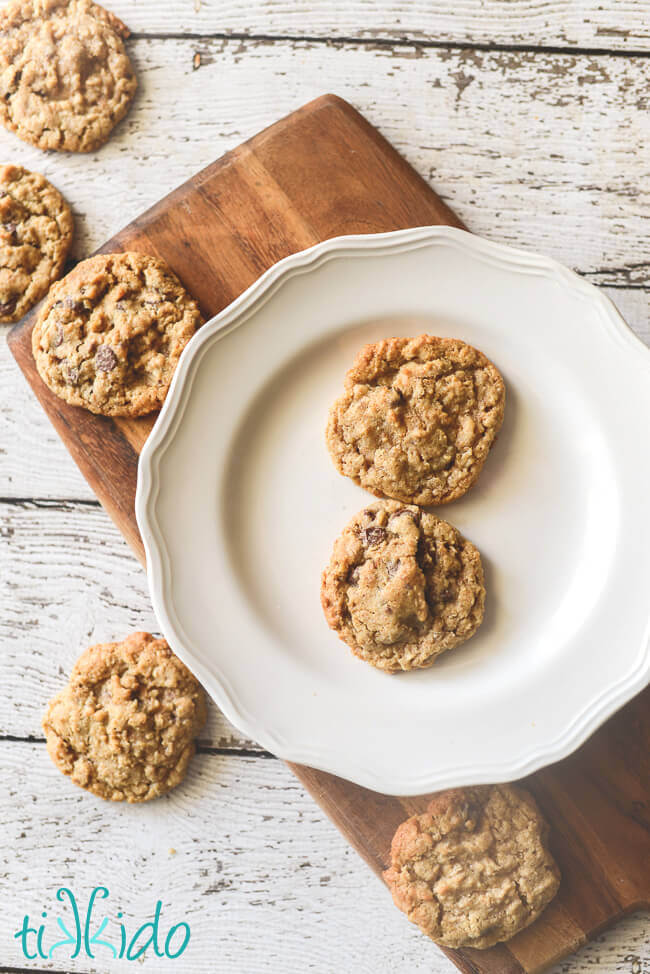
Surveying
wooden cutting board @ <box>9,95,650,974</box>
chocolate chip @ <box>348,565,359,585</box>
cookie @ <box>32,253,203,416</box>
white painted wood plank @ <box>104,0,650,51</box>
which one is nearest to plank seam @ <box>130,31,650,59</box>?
white painted wood plank @ <box>104,0,650,51</box>

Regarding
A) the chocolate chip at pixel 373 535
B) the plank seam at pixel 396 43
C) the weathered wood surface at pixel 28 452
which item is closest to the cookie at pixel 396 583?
the chocolate chip at pixel 373 535

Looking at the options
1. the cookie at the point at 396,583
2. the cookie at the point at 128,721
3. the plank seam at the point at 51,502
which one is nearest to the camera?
the cookie at the point at 396,583

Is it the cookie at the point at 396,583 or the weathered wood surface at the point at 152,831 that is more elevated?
the cookie at the point at 396,583

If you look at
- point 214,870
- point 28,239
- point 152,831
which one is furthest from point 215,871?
point 28,239

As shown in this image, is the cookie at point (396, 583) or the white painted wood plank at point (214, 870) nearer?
the cookie at point (396, 583)

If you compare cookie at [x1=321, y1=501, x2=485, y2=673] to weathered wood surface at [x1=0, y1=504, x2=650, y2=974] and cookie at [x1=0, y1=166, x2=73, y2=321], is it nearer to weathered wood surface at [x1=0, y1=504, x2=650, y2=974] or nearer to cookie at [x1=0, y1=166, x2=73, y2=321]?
weathered wood surface at [x1=0, y1=504, x2=650, y2=974]

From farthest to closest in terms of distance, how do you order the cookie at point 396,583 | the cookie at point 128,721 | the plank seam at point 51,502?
the plank seam at point 51,502, the cookie at point 128,721, the cookie at point 396,583

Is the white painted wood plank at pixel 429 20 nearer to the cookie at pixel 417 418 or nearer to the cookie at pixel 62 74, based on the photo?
the cookie at pixel 62 74
